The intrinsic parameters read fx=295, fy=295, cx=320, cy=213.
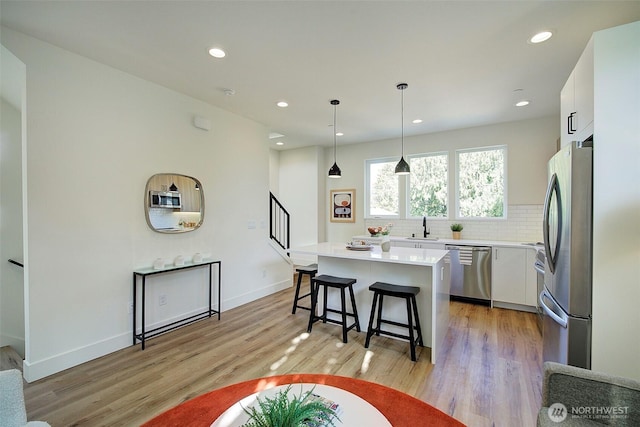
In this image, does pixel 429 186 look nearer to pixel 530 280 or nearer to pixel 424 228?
pixel 424 228

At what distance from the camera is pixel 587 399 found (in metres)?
1.32

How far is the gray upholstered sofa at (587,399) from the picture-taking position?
4.15ft

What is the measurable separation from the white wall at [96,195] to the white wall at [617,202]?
390 cm

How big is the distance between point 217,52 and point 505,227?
15.8 ft

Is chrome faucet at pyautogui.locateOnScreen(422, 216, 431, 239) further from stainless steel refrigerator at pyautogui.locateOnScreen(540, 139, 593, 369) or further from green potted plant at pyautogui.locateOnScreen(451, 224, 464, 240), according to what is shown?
stainless steel refrigerator at pyautogui.locateOnScreen(540, 139, 593, 369)

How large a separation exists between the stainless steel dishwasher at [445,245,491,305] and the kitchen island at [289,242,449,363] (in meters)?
1.42

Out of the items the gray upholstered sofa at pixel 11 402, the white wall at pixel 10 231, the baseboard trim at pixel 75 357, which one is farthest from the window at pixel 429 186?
the white wall at pixel 10 231

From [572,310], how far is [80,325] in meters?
3.99

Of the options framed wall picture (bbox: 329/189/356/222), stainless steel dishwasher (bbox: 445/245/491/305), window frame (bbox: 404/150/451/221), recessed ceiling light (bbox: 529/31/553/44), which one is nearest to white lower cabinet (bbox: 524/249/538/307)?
stainless steel dishwasher (bbox: 445/245/491/305)

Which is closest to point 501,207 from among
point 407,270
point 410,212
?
point 410,212

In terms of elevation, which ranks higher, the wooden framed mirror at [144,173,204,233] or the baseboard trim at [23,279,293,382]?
the wooden framed mirror at [144,173,204,233]

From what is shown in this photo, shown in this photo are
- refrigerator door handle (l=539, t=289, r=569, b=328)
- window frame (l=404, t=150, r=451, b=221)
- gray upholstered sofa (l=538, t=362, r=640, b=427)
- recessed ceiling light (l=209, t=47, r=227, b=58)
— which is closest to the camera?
gray upholstered sofa (l=538, t=362, r=640, b=427)

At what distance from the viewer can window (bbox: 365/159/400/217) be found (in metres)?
5.96

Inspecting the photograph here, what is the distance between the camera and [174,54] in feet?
8.87
